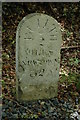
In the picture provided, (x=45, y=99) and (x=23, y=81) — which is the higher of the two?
(x=23, y=81)

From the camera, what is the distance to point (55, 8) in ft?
26.7

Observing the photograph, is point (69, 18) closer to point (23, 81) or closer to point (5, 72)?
point (5, 72)

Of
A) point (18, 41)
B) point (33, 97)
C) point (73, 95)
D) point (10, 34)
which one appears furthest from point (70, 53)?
point (18, 41)

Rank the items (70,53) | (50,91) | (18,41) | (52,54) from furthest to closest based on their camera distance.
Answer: (70,53)
(50,91)
(52,54)
(18,41)

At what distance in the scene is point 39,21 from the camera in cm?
402

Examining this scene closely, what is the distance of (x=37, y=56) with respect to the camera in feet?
13.9

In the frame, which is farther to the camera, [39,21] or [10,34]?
[10,34]

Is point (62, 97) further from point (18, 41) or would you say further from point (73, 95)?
point (18, 41)

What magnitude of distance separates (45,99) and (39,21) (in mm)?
1386

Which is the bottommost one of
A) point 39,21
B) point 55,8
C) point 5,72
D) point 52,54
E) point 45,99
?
point 45,99

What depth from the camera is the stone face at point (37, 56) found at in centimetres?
400

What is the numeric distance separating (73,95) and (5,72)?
160 cm

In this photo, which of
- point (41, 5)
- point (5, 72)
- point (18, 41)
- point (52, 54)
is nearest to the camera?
point (18, 41)

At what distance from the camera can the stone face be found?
400 centimetres
